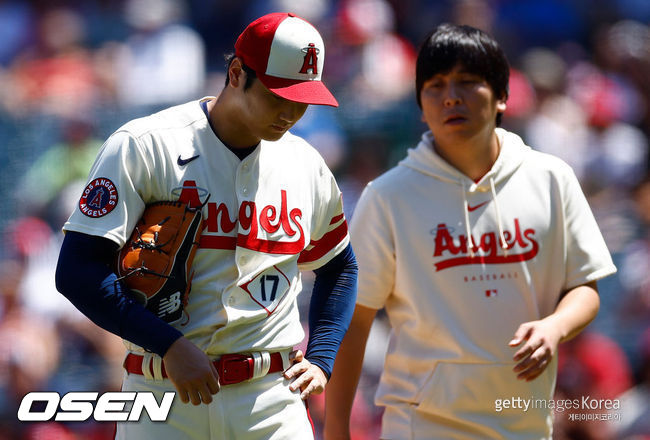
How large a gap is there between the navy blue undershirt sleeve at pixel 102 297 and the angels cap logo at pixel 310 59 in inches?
27.1

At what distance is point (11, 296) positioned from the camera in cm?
573

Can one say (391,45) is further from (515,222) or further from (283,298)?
(283,298)

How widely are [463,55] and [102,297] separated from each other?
156 cm

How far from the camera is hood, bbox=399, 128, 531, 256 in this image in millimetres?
3081

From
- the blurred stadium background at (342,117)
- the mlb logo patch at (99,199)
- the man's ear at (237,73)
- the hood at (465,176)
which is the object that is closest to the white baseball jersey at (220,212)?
the mlb logo patch at (99,199)

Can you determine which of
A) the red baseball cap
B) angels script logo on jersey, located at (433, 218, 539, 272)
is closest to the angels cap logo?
the red baseball cap

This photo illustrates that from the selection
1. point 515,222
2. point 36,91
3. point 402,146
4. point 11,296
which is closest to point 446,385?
point 515,222

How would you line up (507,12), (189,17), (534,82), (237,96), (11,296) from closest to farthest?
(237,96)
(11,296)
(534,82)
(507,12)
(189,17)

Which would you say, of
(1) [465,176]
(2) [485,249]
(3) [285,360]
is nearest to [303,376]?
(3) [285,360]

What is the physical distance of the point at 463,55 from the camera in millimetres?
3066

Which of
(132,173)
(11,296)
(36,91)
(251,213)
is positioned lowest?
(11,296)

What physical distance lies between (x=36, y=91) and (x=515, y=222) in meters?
5.09

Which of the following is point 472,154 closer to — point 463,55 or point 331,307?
point 463,55

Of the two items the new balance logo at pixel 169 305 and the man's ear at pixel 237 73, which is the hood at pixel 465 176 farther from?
the new balance logo at pixel 169 305
